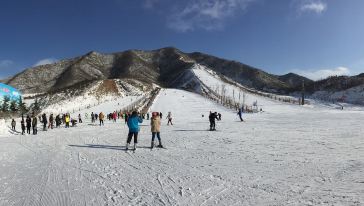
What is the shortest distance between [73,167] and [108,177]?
7.67 ft

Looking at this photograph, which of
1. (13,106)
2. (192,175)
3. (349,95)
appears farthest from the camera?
(349,95)

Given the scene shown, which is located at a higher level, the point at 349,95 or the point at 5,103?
the point at 349,95

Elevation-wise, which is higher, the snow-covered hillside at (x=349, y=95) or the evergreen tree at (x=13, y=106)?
the snow-covered hillside at (x=349, y=95)

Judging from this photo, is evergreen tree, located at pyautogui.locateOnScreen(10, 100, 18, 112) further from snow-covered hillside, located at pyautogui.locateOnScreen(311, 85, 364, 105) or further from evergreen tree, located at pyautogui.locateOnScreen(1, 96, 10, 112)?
snow-covered hillside, located at pyautogui.locateOnScreen(311, 85, 364, 105)

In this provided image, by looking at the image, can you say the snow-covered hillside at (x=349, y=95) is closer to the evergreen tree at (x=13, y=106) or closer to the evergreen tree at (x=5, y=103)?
the evergreen tree at (x=13, y=106)

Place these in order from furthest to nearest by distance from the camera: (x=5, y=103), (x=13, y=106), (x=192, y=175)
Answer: (x=13, y=106)
(x=5, y=103)
(x=192, y=175)

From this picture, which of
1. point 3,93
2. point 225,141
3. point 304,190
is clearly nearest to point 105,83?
point 3,93

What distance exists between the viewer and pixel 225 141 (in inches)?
672

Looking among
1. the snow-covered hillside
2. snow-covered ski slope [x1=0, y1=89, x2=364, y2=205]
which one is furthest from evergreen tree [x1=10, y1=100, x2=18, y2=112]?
the snow-covered hillside

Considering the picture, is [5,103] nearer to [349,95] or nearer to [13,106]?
[13,106]

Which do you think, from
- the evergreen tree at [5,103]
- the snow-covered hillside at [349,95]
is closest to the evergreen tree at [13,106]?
the evergreen tree at [5,103]

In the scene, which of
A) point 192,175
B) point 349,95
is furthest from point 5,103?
point 349,95

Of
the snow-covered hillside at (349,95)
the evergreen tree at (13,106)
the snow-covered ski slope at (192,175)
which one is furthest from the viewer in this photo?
the snow-covered hillside at (349,95)

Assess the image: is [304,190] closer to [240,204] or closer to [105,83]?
[240,204]
